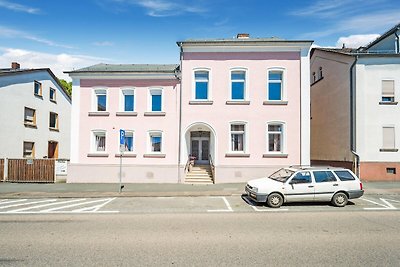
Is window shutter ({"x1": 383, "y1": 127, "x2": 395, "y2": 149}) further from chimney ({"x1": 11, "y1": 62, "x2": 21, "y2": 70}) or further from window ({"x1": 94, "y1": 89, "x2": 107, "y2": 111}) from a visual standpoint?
chimney ({"x1": 11, "y1": 62, "x2": 21, "y2": 70})

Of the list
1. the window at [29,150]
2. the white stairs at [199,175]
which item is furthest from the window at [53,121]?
the white stairs at [199,175]

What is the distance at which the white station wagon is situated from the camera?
415 inches

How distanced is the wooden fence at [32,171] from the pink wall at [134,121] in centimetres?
216

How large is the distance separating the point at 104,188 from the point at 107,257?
10966 mm

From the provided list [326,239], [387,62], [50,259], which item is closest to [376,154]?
[387,62]

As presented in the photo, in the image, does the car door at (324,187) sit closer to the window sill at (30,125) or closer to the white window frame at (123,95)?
the white window frame at (123,95)

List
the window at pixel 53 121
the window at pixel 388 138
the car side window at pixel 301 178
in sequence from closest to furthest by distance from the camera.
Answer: the car side window at pixel 301 178 < the window at pixel 388 138 < the window at pixel 53 121

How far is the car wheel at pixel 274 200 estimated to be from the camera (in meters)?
10.5

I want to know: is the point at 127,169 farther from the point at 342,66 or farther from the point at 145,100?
the point at 342,66

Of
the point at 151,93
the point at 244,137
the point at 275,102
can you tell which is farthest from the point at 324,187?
the point at 151,93

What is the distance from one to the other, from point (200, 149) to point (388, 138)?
12941mm

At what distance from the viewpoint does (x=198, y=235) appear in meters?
6.86

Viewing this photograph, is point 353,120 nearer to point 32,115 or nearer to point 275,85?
point 275,85

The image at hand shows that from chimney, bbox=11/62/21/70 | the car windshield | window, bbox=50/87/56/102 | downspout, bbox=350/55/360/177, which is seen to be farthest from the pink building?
chimney, bbox=11/62/21/70
